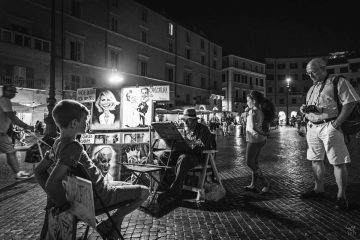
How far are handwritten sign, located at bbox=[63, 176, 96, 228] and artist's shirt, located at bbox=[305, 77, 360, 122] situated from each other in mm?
3860

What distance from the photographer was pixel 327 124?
4656 millimetres

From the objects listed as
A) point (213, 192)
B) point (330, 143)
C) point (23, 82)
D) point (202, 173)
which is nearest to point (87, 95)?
point (202, 173)

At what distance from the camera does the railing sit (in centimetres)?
2342

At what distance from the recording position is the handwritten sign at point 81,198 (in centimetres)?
219

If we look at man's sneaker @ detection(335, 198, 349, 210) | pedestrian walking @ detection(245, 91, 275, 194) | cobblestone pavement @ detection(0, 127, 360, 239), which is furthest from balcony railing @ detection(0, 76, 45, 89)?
man's sneaker @ detection(335, 198, 349, 210)

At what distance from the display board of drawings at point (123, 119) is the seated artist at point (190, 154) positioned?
142 centimetres

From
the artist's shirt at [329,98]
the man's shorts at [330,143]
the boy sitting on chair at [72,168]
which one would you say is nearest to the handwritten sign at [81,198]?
the boy sitting on chair at [72,168]

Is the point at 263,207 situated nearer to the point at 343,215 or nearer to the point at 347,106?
the point at 343,215

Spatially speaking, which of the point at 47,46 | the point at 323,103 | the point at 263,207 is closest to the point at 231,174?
the point at 263,207

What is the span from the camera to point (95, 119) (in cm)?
769

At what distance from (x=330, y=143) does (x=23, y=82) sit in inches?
1012

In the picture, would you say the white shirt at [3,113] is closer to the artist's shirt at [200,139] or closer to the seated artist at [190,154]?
the seated artist at [190,154]

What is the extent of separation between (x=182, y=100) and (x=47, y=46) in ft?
80.1

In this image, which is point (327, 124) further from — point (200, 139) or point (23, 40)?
point (23, 40)
